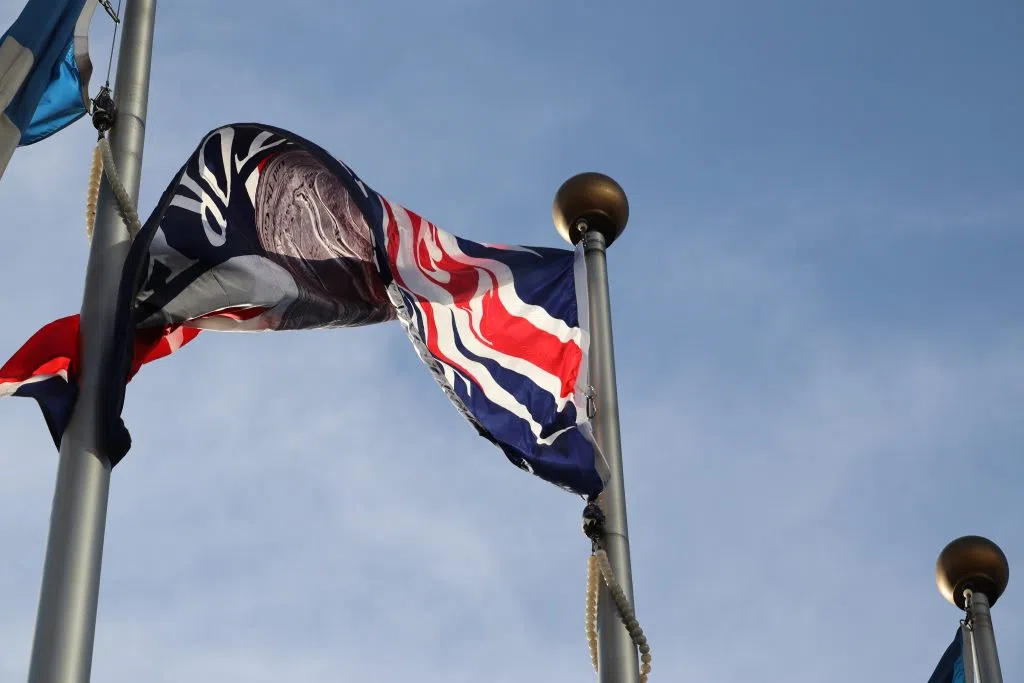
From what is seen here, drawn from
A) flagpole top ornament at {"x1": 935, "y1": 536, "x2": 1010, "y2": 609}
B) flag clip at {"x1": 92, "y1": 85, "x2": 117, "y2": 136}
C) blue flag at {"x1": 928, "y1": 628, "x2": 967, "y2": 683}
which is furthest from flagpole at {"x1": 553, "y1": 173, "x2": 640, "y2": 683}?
blue flag at {"x1": 928, "y1": 628, "x2": 967, "y2": 683}

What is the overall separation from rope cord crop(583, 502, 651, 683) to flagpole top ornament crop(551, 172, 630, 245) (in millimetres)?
2813

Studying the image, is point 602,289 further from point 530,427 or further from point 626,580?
point 626,580

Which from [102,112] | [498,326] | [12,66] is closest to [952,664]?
[498,326]

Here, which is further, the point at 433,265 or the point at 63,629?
the point at 433,265

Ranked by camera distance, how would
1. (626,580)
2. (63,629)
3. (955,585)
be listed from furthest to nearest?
(955,585), (626,580), (63,629)

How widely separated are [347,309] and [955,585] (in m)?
5.68

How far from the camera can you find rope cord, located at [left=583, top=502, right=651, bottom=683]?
27.3 feet

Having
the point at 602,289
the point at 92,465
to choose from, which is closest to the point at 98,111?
Result: the point at 92,465

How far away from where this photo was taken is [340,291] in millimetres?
9391

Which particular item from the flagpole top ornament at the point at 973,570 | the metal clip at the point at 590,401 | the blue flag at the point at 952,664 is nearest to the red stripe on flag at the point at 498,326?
the metal clip at the point at 590,401

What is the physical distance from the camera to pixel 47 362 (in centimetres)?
722

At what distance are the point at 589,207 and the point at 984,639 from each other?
4599 millimetres

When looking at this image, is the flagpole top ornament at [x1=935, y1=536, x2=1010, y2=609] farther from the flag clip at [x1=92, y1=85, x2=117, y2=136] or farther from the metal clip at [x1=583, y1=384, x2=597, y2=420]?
the flag clip at [x1=92, y1=85, x2=117, y2=136]

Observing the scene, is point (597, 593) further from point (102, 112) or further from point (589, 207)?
point (102, 112)
